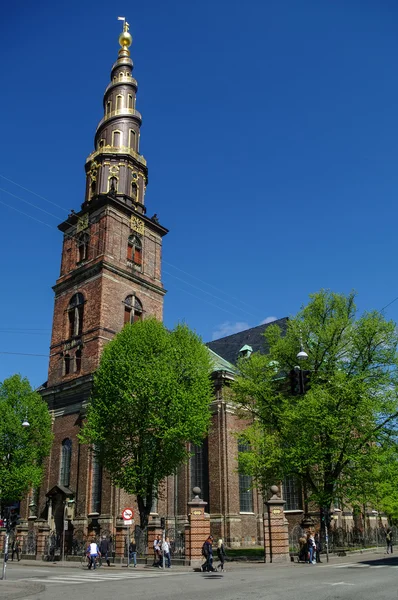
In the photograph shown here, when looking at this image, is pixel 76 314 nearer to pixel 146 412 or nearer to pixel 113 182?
pixel 113 182

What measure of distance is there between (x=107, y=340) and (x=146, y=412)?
449 inches

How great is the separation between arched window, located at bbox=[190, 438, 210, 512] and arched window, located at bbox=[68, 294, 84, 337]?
13.9m

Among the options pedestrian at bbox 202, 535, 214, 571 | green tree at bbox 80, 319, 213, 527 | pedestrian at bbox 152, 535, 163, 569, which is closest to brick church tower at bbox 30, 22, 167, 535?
green tree at bbox 80, 319, 213, 527

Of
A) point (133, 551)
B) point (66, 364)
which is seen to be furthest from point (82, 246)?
point (133, 551)

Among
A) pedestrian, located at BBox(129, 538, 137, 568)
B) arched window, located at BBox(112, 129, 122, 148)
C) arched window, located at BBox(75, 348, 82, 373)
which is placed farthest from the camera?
arched window, located at BBox(112, 129, 122, 148)

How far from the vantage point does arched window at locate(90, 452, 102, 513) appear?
37.3 metres

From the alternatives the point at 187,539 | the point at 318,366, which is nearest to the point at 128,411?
the point at 187,539

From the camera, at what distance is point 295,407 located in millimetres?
29109

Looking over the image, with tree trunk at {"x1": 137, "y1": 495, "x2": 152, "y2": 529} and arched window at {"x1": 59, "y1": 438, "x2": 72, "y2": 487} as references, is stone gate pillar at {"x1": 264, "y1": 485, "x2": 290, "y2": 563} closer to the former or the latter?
tree trunk at {"x1": 137, "y1": 495, "x2": 152, "y2": 529}

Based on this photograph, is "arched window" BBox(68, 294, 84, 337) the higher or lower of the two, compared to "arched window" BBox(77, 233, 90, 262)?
lower

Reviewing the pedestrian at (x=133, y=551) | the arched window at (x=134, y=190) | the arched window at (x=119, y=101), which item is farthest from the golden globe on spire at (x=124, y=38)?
the pedestrian at (x=133, y=551)

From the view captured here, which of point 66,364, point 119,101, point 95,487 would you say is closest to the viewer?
point 95,487

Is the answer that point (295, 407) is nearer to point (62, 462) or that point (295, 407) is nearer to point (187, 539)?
point (187, 539)

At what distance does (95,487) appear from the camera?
38.0m
